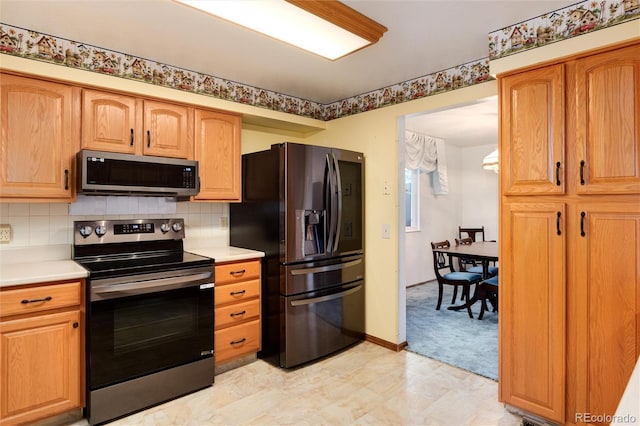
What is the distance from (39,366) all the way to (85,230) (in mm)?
884

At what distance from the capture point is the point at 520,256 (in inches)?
85.9

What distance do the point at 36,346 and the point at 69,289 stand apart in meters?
0.33

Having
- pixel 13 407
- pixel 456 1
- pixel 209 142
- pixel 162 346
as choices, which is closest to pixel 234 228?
pixel 209 142

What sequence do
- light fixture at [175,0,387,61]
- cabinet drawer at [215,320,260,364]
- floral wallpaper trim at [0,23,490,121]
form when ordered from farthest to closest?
1. cabinet drawer at [215,320,260,364]
2. floral wallpaper trim at [0,23,490,121]
3. light fixture at [175,0,387,61]

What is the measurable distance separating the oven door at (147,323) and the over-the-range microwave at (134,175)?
24.5 inches

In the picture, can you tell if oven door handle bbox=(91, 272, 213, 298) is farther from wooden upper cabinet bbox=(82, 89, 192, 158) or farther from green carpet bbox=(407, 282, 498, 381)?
green carpet bbox=(407, 282, 498, 381)

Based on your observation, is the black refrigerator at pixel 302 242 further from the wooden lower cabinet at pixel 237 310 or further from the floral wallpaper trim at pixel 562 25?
the floral wallpaper trim at pixel 562 25

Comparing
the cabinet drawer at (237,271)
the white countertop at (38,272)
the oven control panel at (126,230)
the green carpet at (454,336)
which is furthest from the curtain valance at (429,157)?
the white countertop at (38,272)

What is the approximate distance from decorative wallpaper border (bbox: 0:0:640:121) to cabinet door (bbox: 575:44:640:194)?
0.70 feet

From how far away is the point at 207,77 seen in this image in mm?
2961

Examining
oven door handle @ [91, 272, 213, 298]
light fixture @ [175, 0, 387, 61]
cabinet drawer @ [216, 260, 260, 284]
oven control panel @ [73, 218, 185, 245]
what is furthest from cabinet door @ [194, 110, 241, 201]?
light fixture @ [175, 0, 387, 61]

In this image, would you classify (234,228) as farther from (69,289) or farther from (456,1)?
(456,1)

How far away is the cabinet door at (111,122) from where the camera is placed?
240 cm

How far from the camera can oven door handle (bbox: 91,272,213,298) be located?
2.13 metres
